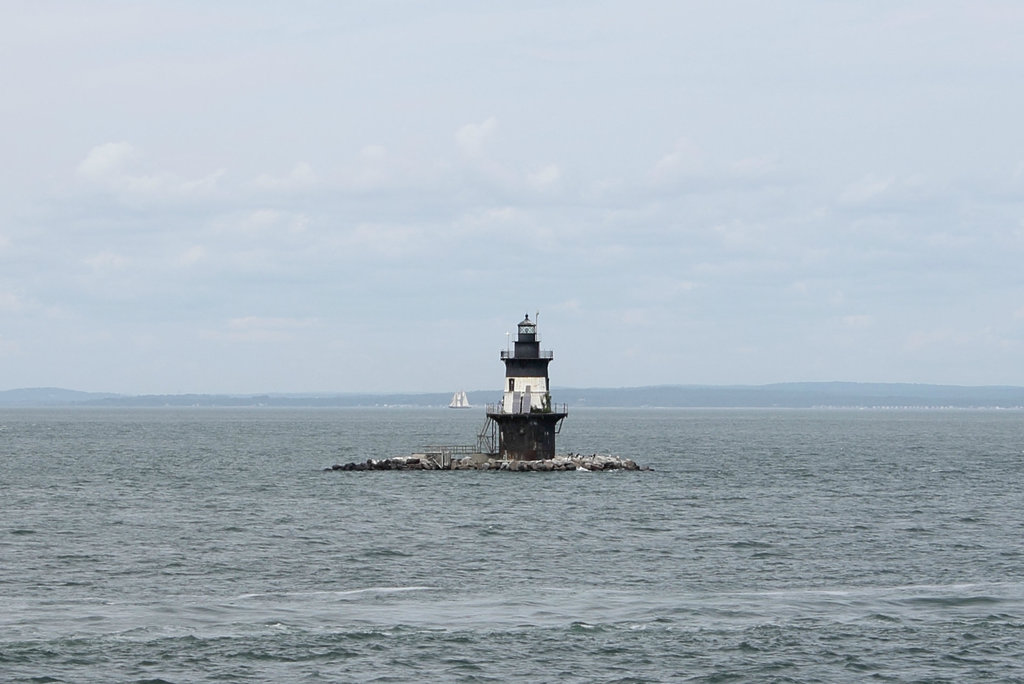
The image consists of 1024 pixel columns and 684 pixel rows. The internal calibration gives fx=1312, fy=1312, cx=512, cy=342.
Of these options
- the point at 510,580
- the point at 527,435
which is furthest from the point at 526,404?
the point at 510,580

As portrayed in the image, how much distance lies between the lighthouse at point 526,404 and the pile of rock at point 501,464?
1.12 meters

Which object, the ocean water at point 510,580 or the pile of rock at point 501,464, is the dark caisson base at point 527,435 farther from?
the ocean water at point 510,580

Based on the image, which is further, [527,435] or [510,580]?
[527,435]

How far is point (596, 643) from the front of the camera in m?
34.5

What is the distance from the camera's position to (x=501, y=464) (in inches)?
3538

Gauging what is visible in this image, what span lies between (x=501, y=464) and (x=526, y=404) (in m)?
5.54

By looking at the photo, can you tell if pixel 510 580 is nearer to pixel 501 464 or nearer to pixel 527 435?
pixel 527 435

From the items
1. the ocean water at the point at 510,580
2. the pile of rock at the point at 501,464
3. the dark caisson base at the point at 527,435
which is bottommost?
the ocean water at the point at 510,580

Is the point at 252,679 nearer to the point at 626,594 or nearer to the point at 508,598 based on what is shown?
the point at 508,598

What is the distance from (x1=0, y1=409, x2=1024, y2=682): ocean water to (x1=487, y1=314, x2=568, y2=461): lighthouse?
13.1ft

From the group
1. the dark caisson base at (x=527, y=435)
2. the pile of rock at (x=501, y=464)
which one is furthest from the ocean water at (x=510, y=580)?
the dark caisson base at (x=527, y=435)

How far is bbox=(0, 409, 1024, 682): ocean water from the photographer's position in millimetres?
32562

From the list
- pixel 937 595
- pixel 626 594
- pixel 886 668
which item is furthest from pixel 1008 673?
pixel 626 594

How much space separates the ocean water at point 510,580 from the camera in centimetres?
3256
